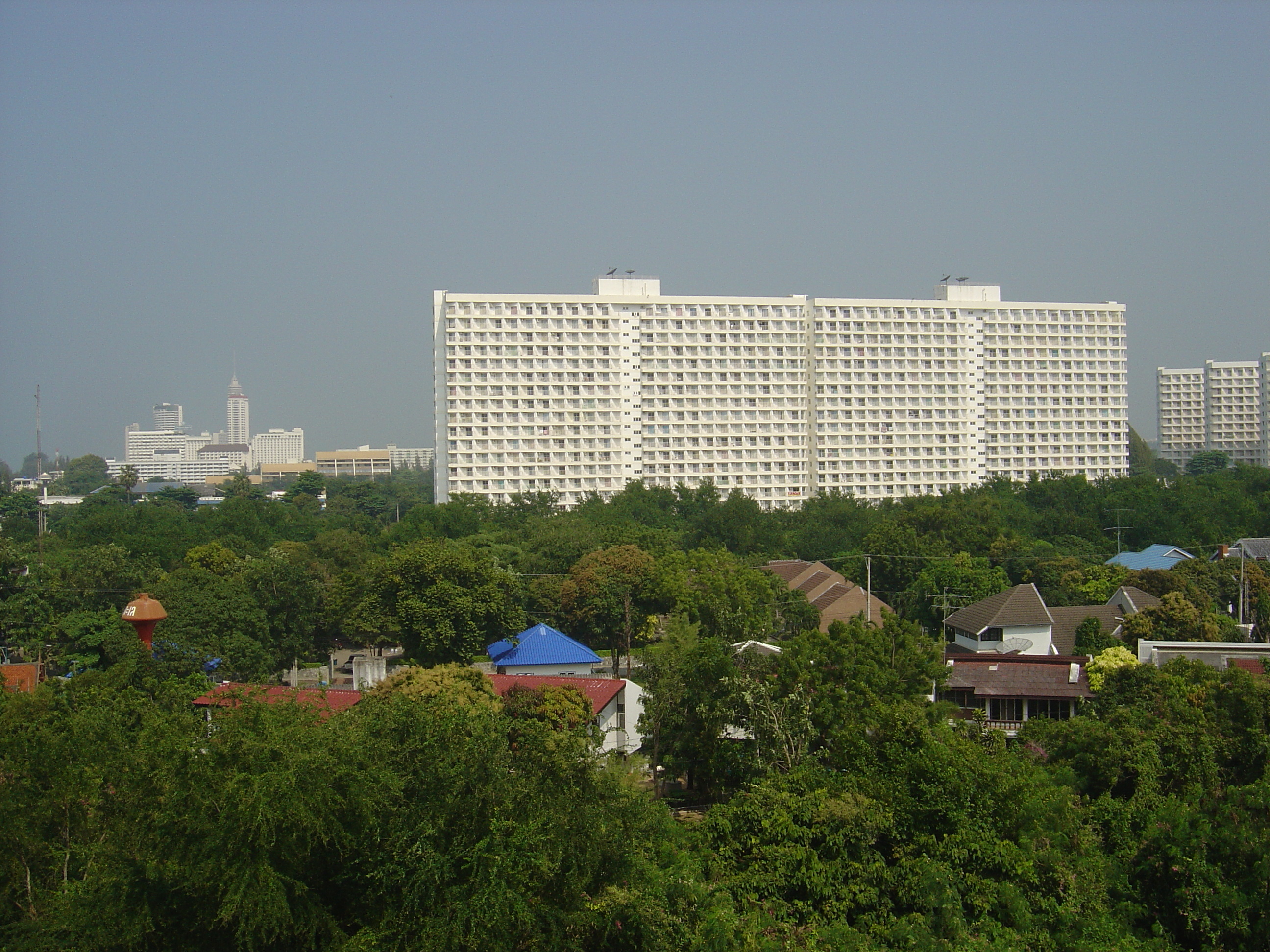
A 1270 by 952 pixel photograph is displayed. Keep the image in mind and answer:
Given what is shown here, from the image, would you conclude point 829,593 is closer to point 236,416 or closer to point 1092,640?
point 1092,640

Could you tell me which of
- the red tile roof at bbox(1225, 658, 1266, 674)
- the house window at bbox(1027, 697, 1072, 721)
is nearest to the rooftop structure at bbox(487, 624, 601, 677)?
the house window at bbox(1027, 697, 1072, 721)

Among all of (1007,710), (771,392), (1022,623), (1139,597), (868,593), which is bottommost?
(1007,710)

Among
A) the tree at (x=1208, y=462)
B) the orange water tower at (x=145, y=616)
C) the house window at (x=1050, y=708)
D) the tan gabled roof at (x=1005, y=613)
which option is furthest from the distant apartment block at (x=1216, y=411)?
the orange water tower at (x=145, y=616)

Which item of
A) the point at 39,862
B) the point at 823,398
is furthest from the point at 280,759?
the point at 823,398

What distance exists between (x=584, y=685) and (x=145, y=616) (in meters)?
8.54

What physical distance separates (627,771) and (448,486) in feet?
145

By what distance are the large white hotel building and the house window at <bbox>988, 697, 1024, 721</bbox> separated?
37.6 m

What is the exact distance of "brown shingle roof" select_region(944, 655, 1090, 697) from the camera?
58.3 ft

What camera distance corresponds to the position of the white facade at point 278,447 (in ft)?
577

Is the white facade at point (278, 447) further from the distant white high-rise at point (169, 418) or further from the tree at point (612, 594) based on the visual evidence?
the tree at point (612, 594)

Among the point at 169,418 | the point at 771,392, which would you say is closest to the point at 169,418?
the point at 169,418

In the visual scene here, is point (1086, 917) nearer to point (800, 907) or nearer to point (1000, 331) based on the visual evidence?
point (800, 907)

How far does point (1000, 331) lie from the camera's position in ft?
196

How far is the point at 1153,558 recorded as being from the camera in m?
35.9
